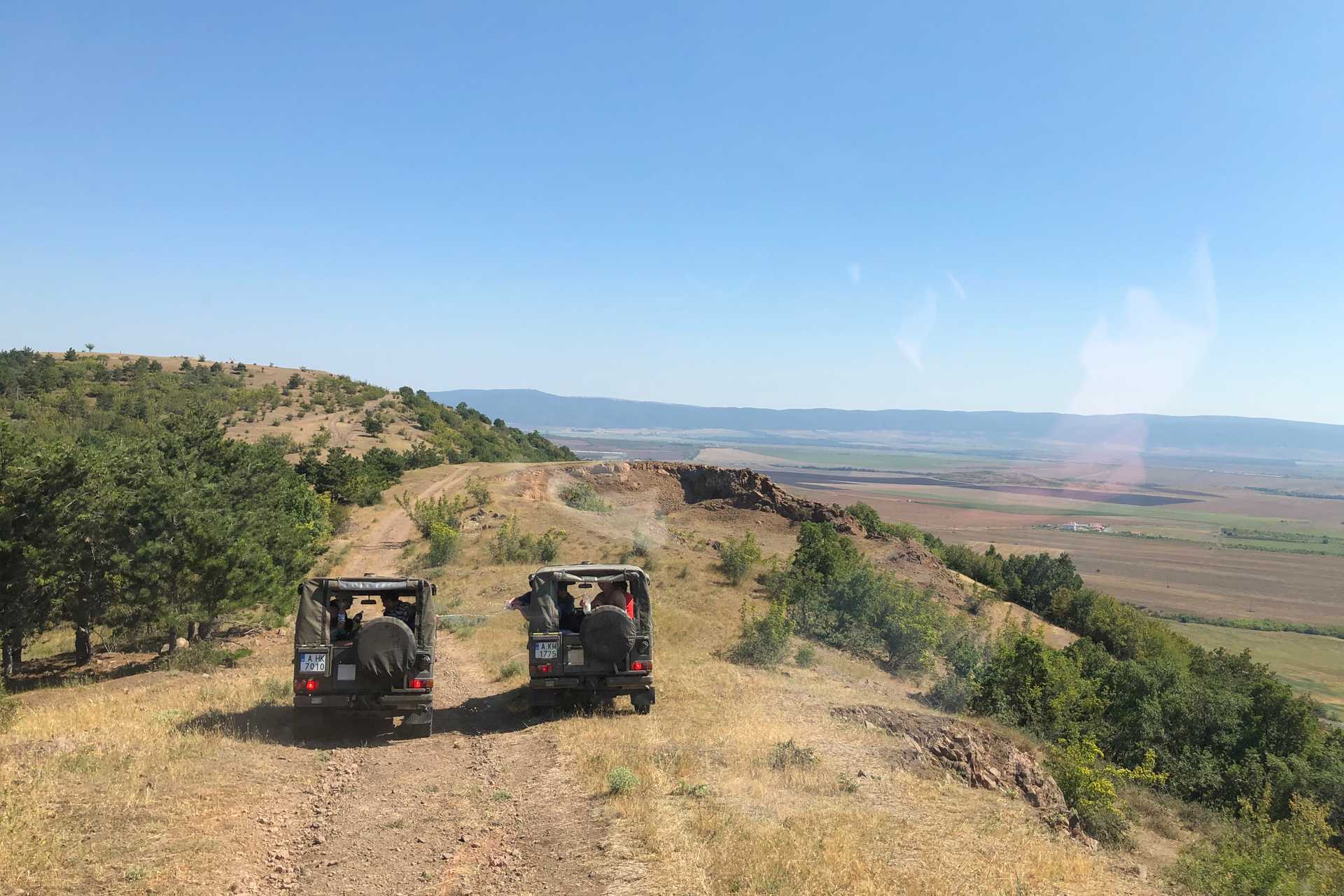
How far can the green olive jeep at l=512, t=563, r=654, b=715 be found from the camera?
1328 centimetres

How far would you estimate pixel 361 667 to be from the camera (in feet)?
39.1

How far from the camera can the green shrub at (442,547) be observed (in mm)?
35438

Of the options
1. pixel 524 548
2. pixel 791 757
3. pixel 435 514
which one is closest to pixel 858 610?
pixel 524 548

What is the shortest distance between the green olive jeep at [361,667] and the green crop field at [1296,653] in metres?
53.5

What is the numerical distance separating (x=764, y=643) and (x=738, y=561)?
1370 centimetres

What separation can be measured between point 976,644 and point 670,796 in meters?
25.6

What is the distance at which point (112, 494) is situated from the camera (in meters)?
18.5

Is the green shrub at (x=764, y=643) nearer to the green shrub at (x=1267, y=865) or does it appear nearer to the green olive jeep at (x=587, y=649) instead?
the green olive jeep at (x=587, y=649)

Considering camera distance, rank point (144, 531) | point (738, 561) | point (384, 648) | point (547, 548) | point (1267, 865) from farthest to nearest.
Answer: point (738, 561) < point (547, 548) < point (144, 531) < point (384, 648) < point (1267, 865)

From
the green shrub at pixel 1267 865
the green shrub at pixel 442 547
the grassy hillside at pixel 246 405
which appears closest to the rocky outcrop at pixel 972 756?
the green shrub at pixel 1267 865

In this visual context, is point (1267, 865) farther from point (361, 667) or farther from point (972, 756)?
point (361, 667)

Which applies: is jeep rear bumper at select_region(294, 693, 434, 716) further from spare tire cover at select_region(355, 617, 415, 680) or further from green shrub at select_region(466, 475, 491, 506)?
green shrub at select_region(466, 475, 491, 506)

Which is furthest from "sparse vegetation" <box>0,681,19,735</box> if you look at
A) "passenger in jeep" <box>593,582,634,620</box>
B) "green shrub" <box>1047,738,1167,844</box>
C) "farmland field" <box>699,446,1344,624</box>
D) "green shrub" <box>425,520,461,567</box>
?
"farmland field" <box>699,446,1344,624</box>

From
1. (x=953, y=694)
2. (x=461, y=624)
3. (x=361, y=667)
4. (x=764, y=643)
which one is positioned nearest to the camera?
(x=361, y=667)
